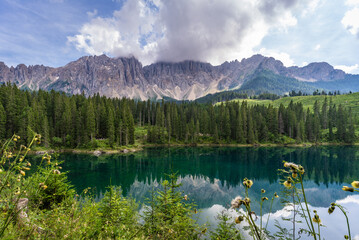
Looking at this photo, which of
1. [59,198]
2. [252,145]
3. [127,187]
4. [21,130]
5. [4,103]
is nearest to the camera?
[59,198]

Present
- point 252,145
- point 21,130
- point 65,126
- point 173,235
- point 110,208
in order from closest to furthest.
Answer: point 173,235 → point 110,208 → point 21,130 → point 65,126 → point 252,145

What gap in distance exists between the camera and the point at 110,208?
7961 mm

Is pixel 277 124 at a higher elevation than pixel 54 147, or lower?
higher

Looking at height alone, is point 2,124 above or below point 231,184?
above

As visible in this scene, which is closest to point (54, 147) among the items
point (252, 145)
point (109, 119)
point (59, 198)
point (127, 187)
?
point (109, 119)

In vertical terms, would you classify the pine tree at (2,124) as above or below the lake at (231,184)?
above

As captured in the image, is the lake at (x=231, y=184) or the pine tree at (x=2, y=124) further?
the pine tree at (x=2, y=124)

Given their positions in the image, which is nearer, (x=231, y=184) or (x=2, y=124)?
(x=231, y=184)

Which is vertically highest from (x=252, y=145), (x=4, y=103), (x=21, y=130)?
(x=4, y=103)

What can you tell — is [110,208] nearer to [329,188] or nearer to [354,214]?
[354,214]

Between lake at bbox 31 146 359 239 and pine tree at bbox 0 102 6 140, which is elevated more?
pine tree at bbox 0 102 6 140

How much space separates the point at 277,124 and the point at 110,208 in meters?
105

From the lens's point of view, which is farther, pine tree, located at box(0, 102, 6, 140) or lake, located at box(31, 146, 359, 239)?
pine tree, located at box(0, 102, 6, 140)

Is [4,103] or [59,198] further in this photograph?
[4,103]
